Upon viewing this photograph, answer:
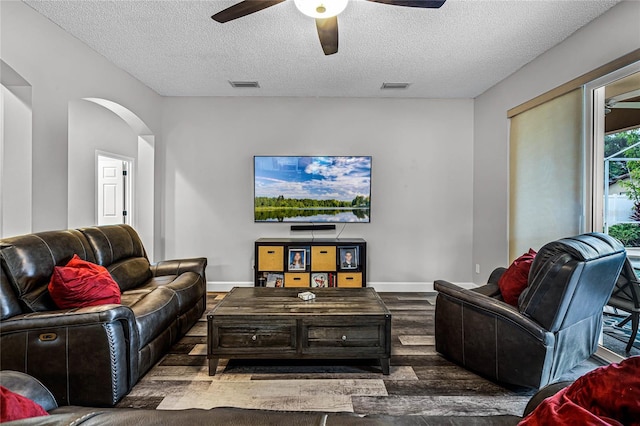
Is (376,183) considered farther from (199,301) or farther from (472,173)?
(199,301)

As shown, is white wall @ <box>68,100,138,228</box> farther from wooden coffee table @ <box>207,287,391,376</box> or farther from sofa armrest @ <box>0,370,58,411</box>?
sofa armrest @ <box>0,370,58,411</box>

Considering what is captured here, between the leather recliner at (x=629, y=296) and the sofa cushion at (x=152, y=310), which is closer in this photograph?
the sofa cushion at (x=152, y=310)

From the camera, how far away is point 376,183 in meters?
4.82

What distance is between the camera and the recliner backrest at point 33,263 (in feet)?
6.87

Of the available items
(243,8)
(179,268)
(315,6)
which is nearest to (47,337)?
(179,268)

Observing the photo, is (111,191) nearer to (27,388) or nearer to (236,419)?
(27,388)

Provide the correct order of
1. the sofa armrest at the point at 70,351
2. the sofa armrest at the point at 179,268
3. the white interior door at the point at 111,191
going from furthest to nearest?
1. the white interior door at the point at 111,191
2. the sofa armrest at the point at 179,268
3. the sofa armrest at the point at 70,351

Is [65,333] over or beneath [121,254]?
beneath

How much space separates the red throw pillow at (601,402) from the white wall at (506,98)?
8.75 ft

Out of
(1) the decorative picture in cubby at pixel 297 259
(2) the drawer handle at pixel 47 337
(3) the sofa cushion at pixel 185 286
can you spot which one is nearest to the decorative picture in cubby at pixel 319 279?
(1) the decorative picture in cubby at pixel 297 259

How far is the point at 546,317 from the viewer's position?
6.72ft

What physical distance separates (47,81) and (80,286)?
1822 mm

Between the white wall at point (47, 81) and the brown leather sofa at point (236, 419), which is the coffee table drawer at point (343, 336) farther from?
the white wall at point (47, 81)

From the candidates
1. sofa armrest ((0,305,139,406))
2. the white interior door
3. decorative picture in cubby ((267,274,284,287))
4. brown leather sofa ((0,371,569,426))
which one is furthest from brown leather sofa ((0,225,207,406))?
the white interior door
